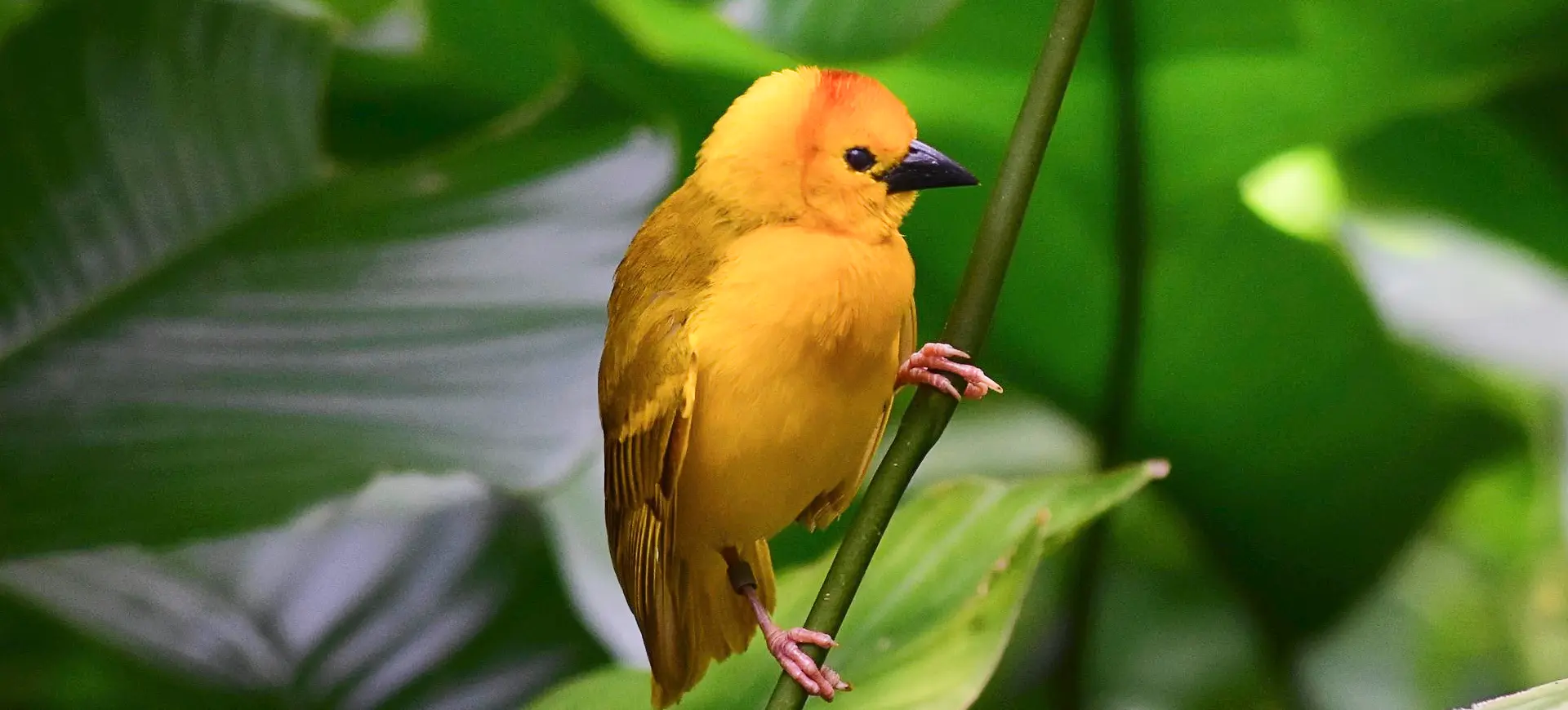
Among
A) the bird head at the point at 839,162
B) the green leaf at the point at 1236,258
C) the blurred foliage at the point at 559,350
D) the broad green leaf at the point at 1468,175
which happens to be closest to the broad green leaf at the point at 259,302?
the blurred foliage at the point at 559,350

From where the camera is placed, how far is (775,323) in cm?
44

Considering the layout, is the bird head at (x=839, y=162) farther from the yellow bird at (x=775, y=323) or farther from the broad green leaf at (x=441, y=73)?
the broad green leaf at (x=441, y=73)

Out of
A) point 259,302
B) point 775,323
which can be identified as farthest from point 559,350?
point 775,323

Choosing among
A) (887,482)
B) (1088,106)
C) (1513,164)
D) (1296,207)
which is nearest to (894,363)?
(887,482)

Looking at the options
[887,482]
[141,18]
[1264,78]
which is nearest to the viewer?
[887,482]

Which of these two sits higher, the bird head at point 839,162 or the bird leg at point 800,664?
the bird head at point 839,162

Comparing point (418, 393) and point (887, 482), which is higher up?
point (887, 482)

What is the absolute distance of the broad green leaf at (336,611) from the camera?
0.70m

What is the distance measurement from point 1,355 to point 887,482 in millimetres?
556

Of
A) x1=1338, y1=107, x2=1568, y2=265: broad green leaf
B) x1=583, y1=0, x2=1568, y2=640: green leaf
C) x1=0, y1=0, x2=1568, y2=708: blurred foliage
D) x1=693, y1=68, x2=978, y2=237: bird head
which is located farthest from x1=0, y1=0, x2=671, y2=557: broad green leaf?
x1=1338, y1=107, x2=1568, y2=265: broad green leaf

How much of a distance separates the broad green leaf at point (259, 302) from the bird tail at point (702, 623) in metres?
0.17

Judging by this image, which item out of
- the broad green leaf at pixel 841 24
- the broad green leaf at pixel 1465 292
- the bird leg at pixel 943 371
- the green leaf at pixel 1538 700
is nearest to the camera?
the green leaf at pixel 1538 700

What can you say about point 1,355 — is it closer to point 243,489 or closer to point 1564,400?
point 243,489

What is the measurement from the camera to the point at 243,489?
69 centimetres
